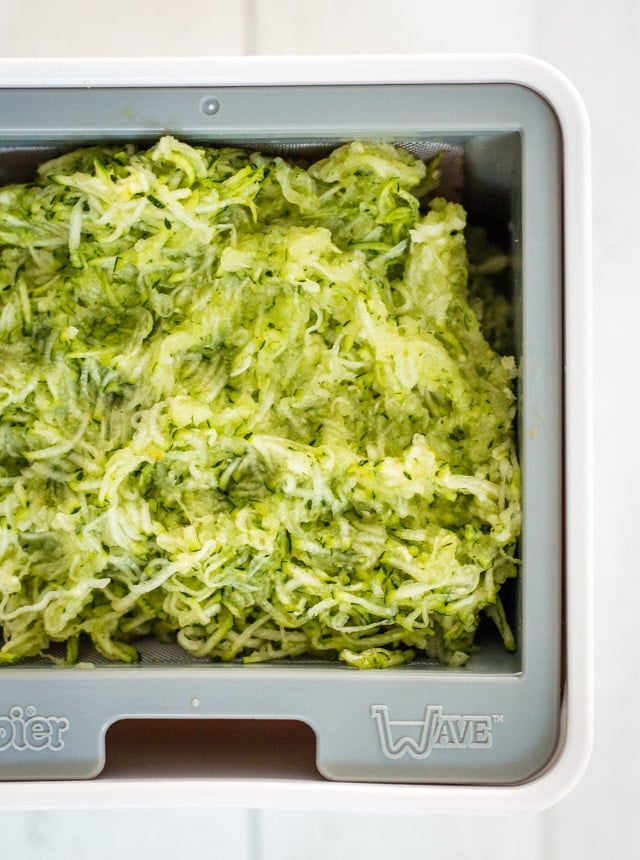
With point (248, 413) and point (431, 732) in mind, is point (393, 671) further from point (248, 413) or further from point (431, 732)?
point (248, 413)

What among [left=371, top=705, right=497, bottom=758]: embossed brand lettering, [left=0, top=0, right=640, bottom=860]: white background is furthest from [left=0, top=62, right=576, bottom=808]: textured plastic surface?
[left=0, top=0, right=640, bottom=860]: white background

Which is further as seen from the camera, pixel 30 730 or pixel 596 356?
pixel 596 356

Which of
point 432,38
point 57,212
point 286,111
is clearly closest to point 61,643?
point 57,212

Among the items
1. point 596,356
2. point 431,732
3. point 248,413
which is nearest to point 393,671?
point 431,732

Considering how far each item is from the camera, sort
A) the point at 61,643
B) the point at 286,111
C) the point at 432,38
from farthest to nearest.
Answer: the point at 432,38 → the point at 61,643 → the point at 286,111

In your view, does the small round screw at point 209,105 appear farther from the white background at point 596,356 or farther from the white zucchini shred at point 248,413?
the white background at point 596,356

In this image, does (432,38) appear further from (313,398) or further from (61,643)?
(61,643)

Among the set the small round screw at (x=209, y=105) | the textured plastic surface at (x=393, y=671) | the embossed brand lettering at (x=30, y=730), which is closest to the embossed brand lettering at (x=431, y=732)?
the textured plastic surface at (x=393, y=671)
